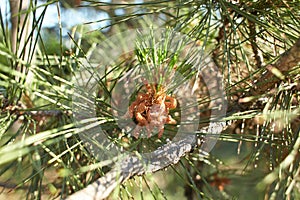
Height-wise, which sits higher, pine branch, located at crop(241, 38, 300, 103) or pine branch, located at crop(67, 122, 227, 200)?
pine branch, located at crop(241, 38, 300, 103)

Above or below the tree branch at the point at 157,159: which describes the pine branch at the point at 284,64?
above

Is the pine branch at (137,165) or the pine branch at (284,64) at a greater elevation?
the pine branch at (284,64)

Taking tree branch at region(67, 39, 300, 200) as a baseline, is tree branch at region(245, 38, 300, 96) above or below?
above

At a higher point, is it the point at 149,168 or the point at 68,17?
the point at 68,17

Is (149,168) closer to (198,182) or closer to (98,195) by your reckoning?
(98,195)

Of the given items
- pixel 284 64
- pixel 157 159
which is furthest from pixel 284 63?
pixel 157 159

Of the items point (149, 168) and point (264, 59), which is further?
point (264, 59)

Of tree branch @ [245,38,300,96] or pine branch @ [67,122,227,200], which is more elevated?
tree branch @ [245,38,300,96]

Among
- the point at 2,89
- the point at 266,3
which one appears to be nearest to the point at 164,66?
the point at 266,3
